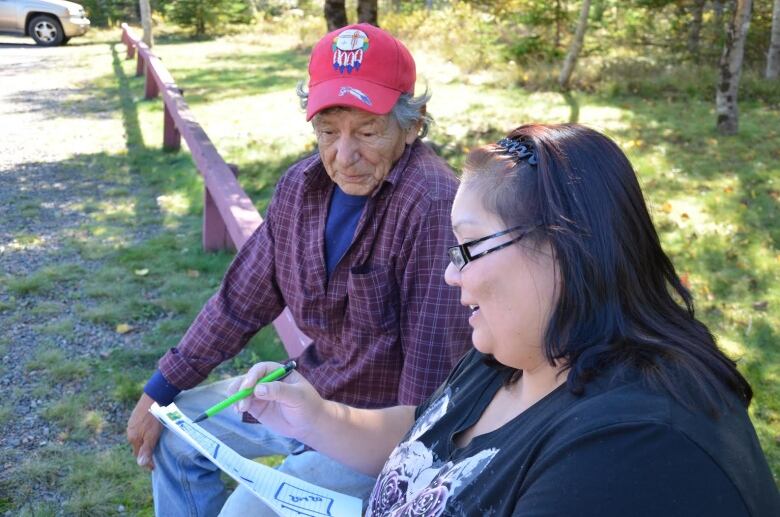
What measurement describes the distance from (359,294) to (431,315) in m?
0.24

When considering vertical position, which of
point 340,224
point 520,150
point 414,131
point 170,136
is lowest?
point 170,136

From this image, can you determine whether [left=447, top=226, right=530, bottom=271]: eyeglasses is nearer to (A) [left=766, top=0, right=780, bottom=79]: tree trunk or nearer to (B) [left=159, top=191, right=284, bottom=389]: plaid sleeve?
(B) [left=159, top=191, right=284, bottom=389]: plaid sleeve

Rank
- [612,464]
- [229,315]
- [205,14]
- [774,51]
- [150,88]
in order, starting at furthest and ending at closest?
[205,14]
[150,88]
[774,51]
[229,315]
[612,464]

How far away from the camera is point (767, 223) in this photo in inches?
236

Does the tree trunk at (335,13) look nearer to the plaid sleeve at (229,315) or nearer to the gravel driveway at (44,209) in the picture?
the gravel driveway at (44,209)

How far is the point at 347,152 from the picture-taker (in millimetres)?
2350

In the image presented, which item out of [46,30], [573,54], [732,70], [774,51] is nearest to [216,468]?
[732,70]

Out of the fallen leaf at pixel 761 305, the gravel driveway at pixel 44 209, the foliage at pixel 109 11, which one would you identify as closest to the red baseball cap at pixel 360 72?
the gravel driveway at pixel 44 209

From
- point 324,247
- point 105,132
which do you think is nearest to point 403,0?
point 105,132

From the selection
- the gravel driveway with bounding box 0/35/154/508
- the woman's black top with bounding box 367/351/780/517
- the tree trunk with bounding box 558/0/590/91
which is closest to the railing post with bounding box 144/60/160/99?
the gravel driveway with bounding box 0/35/154/508

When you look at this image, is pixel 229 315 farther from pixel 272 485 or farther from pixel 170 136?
pixel 170 136

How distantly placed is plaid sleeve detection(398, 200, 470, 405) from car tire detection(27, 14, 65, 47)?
63.4 feet

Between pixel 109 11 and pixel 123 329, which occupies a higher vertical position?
pixel 109 11

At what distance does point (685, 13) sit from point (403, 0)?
13.3m
